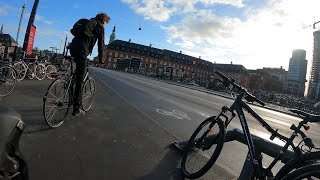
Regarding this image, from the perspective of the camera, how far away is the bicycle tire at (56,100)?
570cm

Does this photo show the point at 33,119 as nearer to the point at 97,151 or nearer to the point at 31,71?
the point at 97,151

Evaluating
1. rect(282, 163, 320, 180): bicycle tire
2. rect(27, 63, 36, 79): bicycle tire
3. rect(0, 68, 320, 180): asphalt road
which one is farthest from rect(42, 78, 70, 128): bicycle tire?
rect(27, 63, 36, 79): bicycle tire

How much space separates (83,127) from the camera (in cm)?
643

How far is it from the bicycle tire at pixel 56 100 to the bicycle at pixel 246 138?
258 cm

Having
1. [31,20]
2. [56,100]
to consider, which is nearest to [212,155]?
[56,100]

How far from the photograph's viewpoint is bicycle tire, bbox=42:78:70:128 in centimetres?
570

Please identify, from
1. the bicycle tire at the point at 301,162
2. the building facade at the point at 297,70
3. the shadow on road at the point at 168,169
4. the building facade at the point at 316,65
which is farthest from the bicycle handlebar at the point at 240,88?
the building facade at the point at 297,70

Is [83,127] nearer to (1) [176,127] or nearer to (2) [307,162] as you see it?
(1) [176,127]

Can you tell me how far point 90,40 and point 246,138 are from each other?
3994 mm

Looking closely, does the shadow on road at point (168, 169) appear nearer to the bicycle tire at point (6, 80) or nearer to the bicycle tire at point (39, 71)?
the bicycle tire at point (6, 80)

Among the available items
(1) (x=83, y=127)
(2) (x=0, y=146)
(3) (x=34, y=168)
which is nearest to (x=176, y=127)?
(1) (x=83, y=127)

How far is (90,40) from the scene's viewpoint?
673 cm

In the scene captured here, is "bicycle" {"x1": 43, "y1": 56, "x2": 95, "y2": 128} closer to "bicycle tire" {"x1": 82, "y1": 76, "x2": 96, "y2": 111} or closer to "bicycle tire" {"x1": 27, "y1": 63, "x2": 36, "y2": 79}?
"bicycle tire" {"x1": 82, "y1": 76, "x2": 96, "y2": 111}

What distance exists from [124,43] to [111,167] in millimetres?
154953
